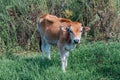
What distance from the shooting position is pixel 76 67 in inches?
303

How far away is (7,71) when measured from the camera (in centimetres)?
749

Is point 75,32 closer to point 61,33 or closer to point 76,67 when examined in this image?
point 61,33

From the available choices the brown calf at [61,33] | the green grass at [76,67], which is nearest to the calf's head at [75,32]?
the brown calf at [61,33]

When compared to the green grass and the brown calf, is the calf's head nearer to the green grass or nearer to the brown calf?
the brown calf

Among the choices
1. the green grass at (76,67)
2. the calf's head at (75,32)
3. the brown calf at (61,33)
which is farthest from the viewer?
the brown calf at (61,33)

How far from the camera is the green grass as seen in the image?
712cm

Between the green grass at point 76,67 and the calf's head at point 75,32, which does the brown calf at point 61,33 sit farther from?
the green grass at point 76,67

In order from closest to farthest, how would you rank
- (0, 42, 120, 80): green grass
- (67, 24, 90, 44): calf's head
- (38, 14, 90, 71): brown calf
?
1. (0, 42, 120, 80): green grass
2. (67, 24, 90, 44): calf's head
3. (38, 14, 90, 71): brown calf

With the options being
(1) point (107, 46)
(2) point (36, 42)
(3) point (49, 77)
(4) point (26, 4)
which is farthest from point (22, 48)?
(3) point (49, 77)

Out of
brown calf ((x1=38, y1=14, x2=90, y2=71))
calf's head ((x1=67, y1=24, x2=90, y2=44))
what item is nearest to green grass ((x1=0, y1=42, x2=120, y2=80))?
brown calf ((x1=38, y1=14, x2=90, y2=71))

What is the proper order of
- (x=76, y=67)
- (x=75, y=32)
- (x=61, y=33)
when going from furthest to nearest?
1. (x=61, y=33)
2. (x=76, y=67)
3. (x=75, y=32)

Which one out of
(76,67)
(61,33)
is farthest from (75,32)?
(76,67)

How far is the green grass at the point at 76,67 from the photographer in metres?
7.12

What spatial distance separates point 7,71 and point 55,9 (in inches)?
157
